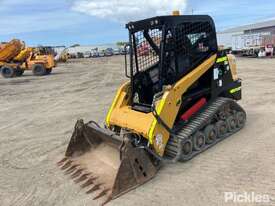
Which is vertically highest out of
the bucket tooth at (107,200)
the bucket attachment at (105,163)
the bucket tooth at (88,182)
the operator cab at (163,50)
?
the operator cab at (163,50)

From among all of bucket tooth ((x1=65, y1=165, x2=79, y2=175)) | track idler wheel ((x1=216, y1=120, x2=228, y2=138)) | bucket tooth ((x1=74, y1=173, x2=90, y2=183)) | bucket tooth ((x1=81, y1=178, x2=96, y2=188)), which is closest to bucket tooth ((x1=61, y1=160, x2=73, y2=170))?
bucket tooth ((x1=65, y1=165, x2=79, y2=175))

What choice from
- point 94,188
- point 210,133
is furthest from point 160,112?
point 94,188

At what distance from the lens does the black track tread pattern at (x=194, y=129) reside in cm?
514

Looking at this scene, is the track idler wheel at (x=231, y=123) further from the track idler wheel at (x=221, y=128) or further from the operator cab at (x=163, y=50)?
the operator cab at (x=163, y=50)

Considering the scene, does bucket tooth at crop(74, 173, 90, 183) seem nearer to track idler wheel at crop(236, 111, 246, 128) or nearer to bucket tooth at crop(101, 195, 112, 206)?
bucket tooth at crop(101, 195, 112, 206)

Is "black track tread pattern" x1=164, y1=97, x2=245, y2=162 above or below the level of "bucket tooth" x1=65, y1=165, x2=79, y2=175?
above

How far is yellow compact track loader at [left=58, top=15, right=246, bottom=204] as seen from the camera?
4736 mm

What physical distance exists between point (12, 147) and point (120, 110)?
2350 mm

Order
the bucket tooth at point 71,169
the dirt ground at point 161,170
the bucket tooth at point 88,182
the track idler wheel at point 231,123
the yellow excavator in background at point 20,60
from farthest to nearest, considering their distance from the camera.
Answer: the yellow excavator in background at point 20,60, the track idler wheel at point 231,123, the bucket tooth at point 71,169, the bucket tooth at point 88,182, the dirt ground at point 161,170

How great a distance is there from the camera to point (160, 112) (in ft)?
16.4

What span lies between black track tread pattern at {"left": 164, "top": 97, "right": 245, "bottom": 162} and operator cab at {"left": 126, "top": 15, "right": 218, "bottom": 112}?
671 millimetres

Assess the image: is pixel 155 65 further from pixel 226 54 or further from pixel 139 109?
pixel 226 54

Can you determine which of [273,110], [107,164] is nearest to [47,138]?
[107,164]

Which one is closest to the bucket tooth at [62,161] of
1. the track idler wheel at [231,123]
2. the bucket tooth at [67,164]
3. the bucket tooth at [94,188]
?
the bucket tooth at [67,164]
